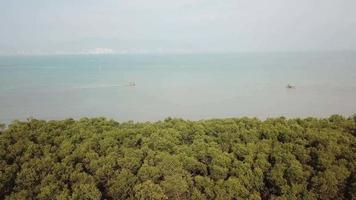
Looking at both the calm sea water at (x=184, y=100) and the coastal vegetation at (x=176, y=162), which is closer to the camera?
the coastal vegetation at (x=176, y=162)

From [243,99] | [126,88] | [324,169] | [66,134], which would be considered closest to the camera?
[324,169]

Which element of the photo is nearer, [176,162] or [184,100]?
[176,162]

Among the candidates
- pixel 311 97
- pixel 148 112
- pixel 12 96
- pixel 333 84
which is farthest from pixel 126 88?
pixel 333 84

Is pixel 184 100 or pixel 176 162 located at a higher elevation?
pixel 176 162

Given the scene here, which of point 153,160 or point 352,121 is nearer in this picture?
point 153,160

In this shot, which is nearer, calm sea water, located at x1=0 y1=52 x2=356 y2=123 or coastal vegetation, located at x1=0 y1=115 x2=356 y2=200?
coastal vegetation, located at x1=0 y1=115 x2=356 y2=200

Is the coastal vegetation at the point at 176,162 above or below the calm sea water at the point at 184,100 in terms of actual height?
above

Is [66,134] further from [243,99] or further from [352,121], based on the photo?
[243,99]

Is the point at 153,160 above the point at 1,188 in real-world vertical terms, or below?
above
